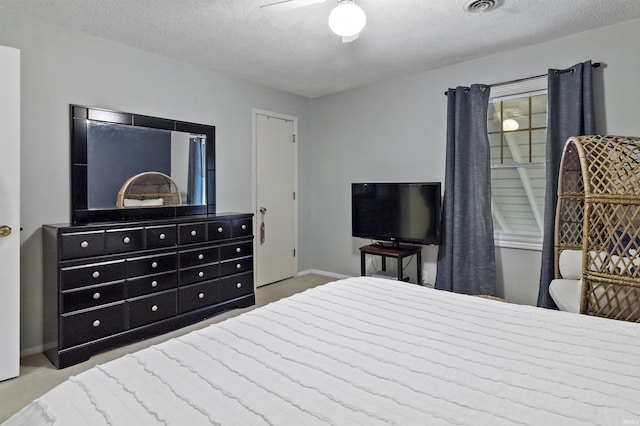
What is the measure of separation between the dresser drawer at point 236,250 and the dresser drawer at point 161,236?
1.66 ft

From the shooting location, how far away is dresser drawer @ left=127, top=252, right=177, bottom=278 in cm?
282

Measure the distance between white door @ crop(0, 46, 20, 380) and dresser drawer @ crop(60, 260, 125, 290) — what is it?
0.27 meters

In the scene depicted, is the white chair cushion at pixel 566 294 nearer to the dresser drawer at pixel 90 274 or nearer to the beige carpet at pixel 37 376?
the beige carpet at pixel 37 376

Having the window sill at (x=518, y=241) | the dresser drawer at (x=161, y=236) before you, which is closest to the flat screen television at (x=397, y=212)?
the window sill at (x=518, y=241)

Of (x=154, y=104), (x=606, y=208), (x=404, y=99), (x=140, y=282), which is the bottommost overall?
(x=140, y=282)

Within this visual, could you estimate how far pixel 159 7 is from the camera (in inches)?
101

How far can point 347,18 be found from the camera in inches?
86.1

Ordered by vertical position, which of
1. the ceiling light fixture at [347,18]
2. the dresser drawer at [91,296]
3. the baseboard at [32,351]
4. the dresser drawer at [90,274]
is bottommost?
the baseboard at [32,351]

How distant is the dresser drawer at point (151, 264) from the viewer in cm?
282

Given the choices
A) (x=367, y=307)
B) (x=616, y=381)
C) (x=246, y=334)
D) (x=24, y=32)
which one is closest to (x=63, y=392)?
(x=246, y=334)

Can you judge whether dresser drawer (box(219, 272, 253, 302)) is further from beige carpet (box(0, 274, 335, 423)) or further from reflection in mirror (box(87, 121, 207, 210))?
reflection in mirror (box(87, 121, 207, 210))

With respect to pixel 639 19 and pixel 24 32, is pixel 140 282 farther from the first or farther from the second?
pixel 639 19

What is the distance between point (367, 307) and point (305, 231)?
140 inches

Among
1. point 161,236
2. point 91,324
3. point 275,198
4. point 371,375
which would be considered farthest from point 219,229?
point 371,375
